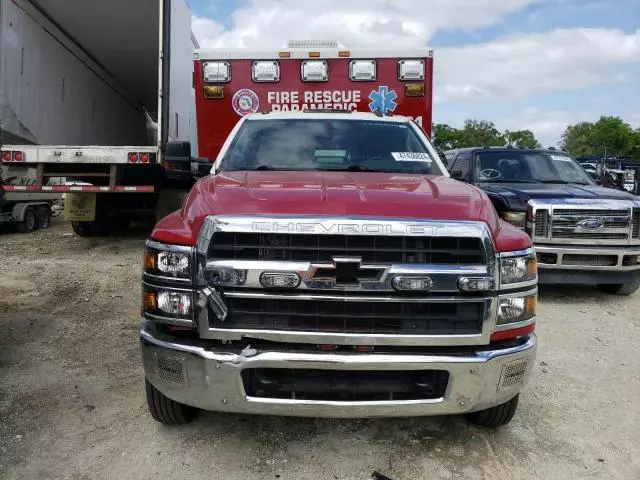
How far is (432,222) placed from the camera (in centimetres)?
288

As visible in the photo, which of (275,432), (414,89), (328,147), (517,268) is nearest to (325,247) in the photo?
(517,268)

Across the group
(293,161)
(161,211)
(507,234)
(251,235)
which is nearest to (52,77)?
(161,211)

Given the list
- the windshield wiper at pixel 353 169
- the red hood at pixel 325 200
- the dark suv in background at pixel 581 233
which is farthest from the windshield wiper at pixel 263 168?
the dark suv in background at pixel 581 233

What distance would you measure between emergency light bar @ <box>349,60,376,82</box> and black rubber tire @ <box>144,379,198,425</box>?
6230 mm

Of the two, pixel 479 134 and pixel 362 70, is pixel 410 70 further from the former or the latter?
pixel 479 134

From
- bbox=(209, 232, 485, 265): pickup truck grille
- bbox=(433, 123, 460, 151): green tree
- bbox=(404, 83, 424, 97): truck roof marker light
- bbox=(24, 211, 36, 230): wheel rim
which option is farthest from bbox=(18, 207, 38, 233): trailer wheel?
bbox=(433, 123, 460, 151): green tree

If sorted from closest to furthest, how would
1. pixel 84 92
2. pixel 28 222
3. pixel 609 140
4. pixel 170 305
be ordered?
pixel 170 305 → pixel 84 92 → pixel 28 222 → pixel 609 140

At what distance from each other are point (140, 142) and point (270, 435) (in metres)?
11.3

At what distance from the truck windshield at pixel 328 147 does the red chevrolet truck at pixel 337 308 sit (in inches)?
52.7

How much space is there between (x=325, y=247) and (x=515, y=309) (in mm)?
1020

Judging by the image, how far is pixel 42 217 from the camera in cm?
1236

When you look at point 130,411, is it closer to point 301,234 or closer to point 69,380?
point 69,380

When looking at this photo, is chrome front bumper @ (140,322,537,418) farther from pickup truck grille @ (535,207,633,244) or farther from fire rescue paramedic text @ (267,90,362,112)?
fire rescue paramedic text @ (267,90,362,112)

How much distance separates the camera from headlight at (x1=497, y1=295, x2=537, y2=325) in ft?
9.62
